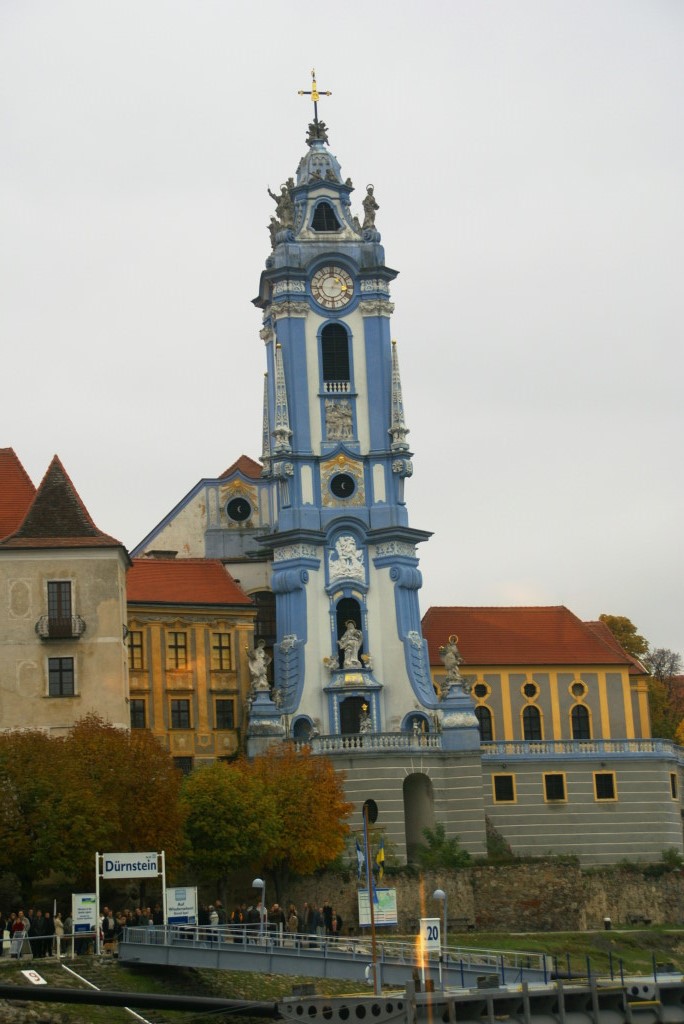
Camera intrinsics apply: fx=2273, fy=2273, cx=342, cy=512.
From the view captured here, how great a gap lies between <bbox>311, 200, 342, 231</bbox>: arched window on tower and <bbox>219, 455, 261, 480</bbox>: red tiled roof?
429 inches

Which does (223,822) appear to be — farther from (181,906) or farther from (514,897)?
(514,897)

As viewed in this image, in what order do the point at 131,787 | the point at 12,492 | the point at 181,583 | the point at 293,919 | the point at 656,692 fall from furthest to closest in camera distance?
the point at 656,692 → the point at 181,583 → the point at 12,492 → the point at 131,787 → the point at 293,919

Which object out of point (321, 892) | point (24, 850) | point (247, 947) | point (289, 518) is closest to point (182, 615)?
point (289, 518)

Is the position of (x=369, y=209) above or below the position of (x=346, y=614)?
above

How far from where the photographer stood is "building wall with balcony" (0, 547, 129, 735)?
7925cm

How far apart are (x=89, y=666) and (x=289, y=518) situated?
51.6 ft

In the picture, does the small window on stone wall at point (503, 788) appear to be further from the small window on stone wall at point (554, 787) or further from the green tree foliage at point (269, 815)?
the green tree foliage at point (269, 815)

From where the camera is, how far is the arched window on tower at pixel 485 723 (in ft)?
319

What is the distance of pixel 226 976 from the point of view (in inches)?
2530

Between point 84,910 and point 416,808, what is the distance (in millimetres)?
28329

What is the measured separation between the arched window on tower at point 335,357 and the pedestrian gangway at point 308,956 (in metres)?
34.8

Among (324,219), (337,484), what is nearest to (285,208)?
(324,219)

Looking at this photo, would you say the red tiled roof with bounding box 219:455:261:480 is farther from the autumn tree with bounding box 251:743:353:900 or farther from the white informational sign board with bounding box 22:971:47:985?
the white informational sign board with bounding box 22:971:47:985

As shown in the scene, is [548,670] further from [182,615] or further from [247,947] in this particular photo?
[247,947]
